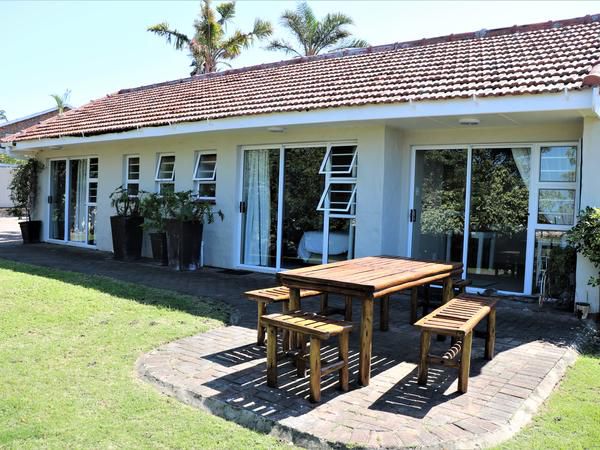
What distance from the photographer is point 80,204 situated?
14703mm

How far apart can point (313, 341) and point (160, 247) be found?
8139 millimetres

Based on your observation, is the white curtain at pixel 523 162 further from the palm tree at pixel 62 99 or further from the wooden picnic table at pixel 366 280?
the palm tree at pixel 62 99

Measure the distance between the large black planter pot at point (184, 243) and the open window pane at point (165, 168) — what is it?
1.92 m

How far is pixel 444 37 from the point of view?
1118cm

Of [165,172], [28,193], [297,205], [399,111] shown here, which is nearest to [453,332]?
[399,111]

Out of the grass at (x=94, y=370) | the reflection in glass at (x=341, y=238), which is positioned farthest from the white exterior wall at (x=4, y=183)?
the reflection in glass at (x=341, y=238)

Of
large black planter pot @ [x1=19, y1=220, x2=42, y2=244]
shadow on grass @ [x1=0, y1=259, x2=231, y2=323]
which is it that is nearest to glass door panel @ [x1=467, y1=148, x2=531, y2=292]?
shadow on grass @ [x1=0, y1=259, x2=231, y2=323]

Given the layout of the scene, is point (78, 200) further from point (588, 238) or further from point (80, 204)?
point (588, 238)

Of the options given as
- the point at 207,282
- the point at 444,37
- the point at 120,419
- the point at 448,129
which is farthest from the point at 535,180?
the point at 120,419

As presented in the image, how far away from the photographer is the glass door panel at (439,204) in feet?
29.7

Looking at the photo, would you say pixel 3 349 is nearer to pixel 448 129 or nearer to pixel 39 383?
pixel 39 383

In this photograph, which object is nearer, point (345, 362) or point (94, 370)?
point (345, 362)

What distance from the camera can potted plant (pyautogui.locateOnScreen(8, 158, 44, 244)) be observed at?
50.9 feet

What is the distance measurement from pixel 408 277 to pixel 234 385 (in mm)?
1882
